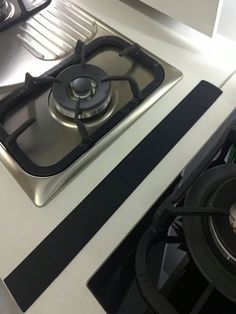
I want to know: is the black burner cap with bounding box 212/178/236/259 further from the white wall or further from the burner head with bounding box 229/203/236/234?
the white wall

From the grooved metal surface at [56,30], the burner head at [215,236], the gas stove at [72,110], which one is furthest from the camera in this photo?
the grooved metal surface at [56,30]

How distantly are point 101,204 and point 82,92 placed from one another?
8.2 inches

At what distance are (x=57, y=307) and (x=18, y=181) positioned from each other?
206 mm

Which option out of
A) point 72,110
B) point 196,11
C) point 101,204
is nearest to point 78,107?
point 72,110

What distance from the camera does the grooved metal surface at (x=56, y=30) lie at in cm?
72

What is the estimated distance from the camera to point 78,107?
1.94ft

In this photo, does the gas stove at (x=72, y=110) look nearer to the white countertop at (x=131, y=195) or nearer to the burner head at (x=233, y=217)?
the white countertop at (x=131, y=195)

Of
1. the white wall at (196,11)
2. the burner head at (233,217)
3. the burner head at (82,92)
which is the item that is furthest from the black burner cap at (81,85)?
the burner head at (233,217)

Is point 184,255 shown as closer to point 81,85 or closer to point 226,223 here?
point 226,223

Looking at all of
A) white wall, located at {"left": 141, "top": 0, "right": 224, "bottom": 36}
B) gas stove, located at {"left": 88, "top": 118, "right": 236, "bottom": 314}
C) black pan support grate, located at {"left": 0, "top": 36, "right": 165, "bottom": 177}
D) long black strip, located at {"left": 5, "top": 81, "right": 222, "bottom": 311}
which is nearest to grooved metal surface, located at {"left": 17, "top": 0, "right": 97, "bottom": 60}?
black pan support grate, located at {"left": 0, "top": 36, "right": 165, "bottom": 177}

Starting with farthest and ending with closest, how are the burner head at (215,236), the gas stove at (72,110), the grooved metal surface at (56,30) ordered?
the grooved metal surface at (56,30)
the gas stove at (72,110)
the burner head at (215,236)

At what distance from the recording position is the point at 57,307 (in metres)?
0.47

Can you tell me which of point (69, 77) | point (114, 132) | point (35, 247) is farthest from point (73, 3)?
point (35, 247)

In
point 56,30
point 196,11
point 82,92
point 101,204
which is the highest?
point 196,11
